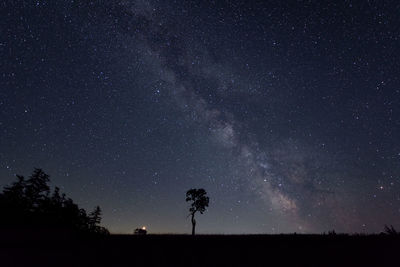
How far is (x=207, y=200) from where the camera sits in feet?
184

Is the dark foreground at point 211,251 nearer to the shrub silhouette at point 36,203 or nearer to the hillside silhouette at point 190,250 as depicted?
the hillside silhouette at point 190,250

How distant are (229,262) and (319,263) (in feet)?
7.18

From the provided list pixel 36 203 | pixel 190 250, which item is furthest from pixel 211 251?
pixel 36 203

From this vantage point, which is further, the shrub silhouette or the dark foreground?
the shrub silhouette

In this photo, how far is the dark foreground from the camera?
276 inches

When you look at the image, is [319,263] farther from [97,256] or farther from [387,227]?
[97,256]

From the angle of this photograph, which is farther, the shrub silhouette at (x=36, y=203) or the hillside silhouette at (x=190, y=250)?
the shrub silhouette at (x=36, y=203)

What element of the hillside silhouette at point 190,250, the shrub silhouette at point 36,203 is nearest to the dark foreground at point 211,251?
the hillside silhouette at point 190,250

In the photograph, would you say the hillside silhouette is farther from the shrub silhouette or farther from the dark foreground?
the shrub silhouette

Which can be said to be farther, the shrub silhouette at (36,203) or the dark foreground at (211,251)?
the shrub silhouette at (36,203)

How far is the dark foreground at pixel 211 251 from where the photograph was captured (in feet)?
23.0

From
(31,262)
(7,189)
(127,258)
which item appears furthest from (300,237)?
(7,189)

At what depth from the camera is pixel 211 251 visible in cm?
834

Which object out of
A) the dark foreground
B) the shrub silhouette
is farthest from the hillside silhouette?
the shrub silhouette
